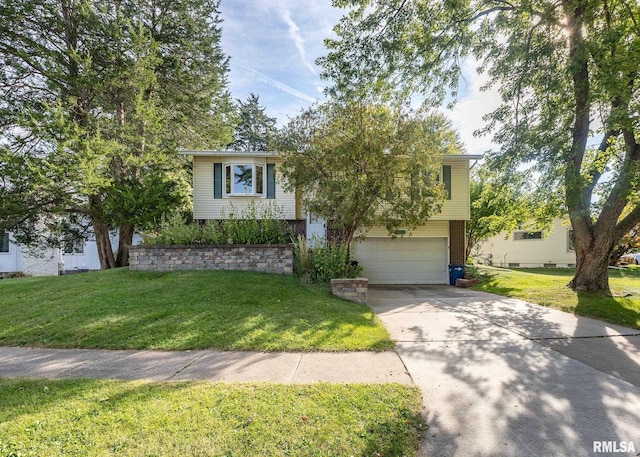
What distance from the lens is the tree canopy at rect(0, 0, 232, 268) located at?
36.6 feet

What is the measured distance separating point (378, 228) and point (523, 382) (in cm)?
991

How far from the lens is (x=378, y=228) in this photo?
1334cm

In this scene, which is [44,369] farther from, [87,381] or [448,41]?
[448,41]

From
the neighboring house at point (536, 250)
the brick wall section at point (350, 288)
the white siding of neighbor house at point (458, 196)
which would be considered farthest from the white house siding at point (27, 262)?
the neighboring house at point (536, 250)

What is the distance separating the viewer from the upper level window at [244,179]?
13.3 meters

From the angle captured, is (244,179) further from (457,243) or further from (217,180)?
(457,243)

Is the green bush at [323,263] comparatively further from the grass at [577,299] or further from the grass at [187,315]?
the grass at [577,299]

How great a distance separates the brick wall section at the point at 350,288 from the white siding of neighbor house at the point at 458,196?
22.4 feet

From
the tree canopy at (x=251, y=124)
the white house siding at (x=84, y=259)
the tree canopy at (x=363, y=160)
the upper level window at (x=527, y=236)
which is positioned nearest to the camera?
the tree canopy at (x=363, y=160)

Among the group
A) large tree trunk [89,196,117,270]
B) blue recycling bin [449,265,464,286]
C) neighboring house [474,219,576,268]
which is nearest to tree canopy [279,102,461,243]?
blue recycling bin [449,265,464,286]

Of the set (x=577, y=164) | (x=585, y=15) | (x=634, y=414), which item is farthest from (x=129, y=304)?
(x=585, y=15)

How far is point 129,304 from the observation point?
6613 mm

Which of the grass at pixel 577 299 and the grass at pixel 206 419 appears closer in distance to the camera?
the grass at pixel 206 419

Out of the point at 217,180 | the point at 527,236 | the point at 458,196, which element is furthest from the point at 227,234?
the point at 527,236
